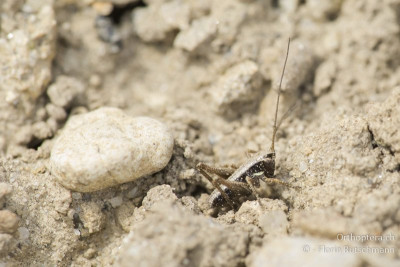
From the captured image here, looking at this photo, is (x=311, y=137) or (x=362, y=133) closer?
(x=362, y=133)

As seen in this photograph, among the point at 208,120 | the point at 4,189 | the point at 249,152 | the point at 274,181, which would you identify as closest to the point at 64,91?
the point at 4,189

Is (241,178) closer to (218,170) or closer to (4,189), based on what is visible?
(218,170)

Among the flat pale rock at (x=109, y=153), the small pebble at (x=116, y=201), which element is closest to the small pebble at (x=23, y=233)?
the flat pale rock at (x=109, y=153)

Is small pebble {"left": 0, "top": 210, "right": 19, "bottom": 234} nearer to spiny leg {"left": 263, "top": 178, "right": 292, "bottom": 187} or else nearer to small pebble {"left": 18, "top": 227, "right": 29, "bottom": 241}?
small pebble {"left": 18, "top": 227, "right": 29, "bottom": 241}

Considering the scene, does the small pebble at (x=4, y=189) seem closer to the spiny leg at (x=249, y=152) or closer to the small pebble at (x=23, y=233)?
the small pebble at (x=23, y=233)

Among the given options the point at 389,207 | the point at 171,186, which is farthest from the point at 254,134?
the point at 389,207

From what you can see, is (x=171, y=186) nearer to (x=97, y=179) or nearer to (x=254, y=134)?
(x=97, y=179)

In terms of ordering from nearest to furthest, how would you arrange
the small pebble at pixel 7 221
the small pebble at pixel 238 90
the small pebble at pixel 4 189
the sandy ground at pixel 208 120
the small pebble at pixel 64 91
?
the sandy ground at pixel 208 120 → the small pebble at pixel 7 221 → the small pebble at pixel 4 189 → the small pebble at pixel 64 91 → the small pebble at pixel 238 90
